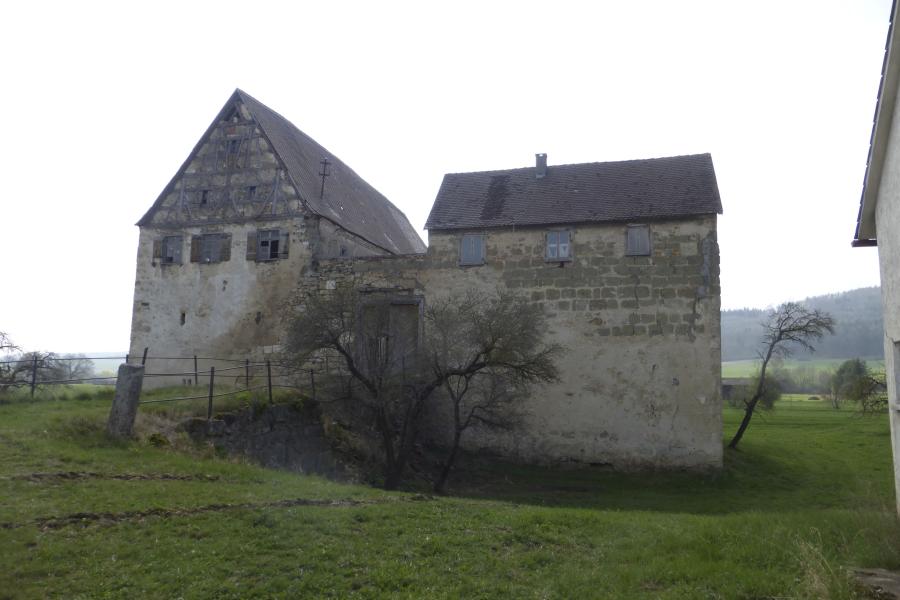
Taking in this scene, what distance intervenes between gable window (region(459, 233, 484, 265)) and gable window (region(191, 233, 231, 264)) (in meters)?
8.75

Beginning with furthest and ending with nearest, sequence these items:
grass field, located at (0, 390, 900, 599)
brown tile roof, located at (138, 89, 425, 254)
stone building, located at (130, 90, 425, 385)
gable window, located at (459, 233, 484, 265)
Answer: brown tile roof, located at (138, 89, 425, 254) → stone building, located at (130, 90, 425, 385) → gable window, located at (459, 233, 484, 265) → grass field, located at (0, 390, 900, 599)

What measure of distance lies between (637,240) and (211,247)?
15.5 meters

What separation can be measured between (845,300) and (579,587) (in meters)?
197

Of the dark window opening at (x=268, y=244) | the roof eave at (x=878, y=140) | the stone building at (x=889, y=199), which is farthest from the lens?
the dark window opening at (x=268, y=244)

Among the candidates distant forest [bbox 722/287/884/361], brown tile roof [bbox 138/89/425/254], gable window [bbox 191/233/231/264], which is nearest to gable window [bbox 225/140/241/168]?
brown tile roof [bbox 138/89/425/254]

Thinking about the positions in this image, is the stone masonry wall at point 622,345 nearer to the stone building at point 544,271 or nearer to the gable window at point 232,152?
the stone building at point 544,271

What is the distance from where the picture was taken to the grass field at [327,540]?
24.3 feet

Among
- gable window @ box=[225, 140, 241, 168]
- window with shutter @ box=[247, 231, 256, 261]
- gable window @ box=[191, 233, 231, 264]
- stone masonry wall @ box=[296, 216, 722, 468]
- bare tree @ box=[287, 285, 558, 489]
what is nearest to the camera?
bare tree @ box=[287, 285, 558, 489]

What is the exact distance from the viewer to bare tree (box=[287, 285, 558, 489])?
16641 mm

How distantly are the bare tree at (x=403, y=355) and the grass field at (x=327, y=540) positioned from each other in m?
4.14

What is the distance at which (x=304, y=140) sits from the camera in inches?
1142

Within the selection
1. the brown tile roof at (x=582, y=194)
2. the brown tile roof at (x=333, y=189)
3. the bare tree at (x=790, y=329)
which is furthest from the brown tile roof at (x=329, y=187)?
the bare tree at (x=790, y=329)

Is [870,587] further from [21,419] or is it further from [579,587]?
[21,419]

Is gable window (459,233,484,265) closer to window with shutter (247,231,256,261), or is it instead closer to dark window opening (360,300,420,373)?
dark window opening (360,300,420,373)
